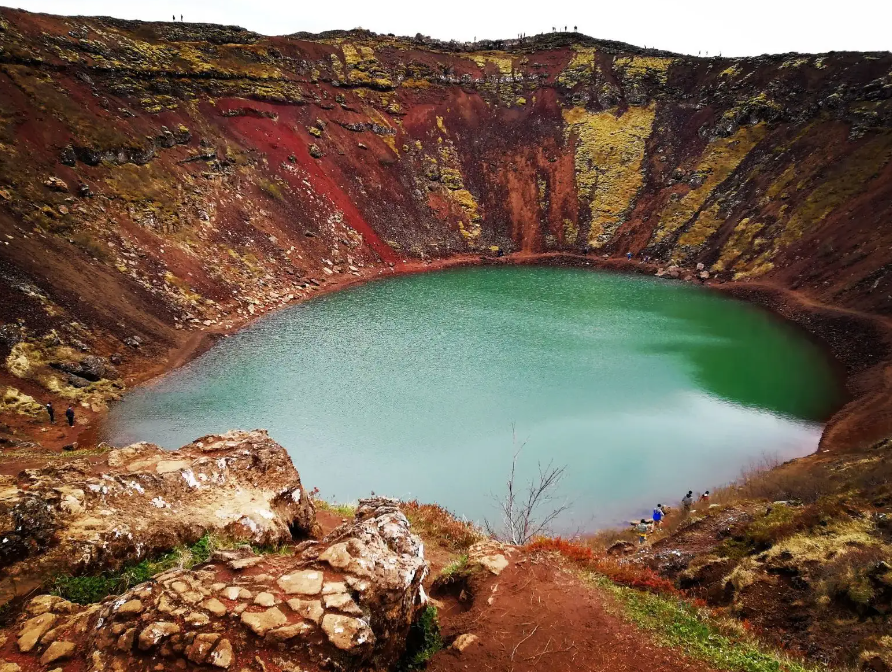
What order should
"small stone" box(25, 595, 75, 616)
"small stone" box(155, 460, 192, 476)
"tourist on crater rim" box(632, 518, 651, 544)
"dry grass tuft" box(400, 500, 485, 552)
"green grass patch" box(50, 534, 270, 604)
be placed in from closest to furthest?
"small stone" box(25, 595, 75, 616) → "green grass patch" box(50, 534, 270, 604) → "small stone" box(155, 460, 192, 476) → "dry grass tuft" box(400, 500, 485, 552) → "tourist on crater rim" box(632, 518, 651, 544)

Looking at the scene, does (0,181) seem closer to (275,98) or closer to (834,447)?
(275,98)

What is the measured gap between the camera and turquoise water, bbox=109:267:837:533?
883 inches

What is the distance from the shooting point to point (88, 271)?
3400cm

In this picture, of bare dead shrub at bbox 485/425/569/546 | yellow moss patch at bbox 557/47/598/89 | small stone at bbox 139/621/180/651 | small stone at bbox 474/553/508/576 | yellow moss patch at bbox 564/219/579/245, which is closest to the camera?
small stone at bbox 139/621/180/651

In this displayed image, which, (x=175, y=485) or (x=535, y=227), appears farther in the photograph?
(x=535, y=227)

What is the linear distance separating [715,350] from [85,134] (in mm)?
50506

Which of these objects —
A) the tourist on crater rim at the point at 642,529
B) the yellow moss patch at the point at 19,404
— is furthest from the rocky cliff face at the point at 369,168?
the tourist on crater rim at the point at 642,529

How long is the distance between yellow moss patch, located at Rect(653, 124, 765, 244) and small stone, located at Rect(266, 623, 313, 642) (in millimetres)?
59022

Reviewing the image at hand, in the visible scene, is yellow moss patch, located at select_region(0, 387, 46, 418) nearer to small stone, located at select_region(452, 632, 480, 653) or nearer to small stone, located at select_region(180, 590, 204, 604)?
small stone, located at select_region(180, 590, 204, 604)

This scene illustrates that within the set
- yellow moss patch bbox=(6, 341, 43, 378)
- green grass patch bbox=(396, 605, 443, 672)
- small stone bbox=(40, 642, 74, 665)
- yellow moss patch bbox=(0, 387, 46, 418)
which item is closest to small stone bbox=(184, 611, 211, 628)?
small stone bbox=(40, 642, 74, 665)

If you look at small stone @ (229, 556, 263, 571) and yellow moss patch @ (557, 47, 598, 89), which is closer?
small stone @ (229, 556, 263, 571)

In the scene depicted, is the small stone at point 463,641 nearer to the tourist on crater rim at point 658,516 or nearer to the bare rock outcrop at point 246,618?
the bare rock outcrop at point 246,618

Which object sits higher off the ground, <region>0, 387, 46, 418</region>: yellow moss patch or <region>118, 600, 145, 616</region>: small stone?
<region>118, 600, 145, 616</region>: small stone

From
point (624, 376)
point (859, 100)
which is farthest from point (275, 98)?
point (859, 100)
